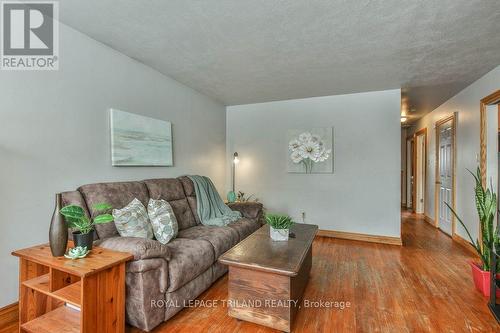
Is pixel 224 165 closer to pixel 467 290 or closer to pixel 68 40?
pixel 68 40

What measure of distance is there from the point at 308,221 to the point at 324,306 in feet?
6.96

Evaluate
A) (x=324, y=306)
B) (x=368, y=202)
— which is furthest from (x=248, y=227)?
(x=368, y=202)

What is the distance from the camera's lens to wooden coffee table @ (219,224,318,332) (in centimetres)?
161

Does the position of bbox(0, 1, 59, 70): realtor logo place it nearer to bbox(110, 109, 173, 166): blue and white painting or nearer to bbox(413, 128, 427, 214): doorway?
bbox(110, 109, 173, 166): blue and white painting

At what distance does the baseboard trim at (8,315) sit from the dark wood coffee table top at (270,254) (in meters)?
1.56

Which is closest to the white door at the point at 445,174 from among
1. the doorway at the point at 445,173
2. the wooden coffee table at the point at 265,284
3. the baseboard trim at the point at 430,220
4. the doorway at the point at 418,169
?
the doorway at the point at 445,173

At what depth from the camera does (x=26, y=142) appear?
1.79m

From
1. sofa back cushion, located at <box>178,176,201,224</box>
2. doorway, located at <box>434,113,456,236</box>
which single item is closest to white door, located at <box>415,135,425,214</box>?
doorway, located at <box>434,113,456,236</box>

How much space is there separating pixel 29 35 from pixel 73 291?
194 cm

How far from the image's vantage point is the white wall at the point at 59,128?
172 cm

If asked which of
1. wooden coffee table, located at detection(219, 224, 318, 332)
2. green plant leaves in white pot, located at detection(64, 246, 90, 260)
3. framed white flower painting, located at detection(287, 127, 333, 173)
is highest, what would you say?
framed white flower painting, located at detection(287, 127, 333, 173)

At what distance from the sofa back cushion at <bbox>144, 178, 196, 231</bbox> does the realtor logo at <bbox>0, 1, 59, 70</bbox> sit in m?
1.37

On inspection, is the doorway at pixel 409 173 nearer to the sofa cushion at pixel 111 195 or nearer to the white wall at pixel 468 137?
the white wall at pixel 468 137

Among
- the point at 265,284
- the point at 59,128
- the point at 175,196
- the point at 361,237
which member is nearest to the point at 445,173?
the point at 361,237
